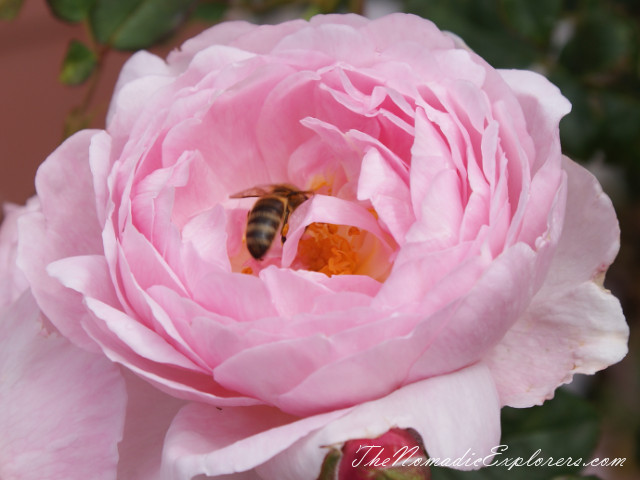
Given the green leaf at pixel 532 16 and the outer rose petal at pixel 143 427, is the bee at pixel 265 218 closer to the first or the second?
the outer rose petal at pixel 143 427

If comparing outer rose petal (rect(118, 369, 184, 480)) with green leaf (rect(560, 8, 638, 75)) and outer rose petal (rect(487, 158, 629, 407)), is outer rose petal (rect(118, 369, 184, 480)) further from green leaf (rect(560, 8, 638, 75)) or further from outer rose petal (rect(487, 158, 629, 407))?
green leaf (rect(560, 8, 638, 75))

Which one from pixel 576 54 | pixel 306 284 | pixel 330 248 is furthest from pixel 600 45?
pixel 306 284

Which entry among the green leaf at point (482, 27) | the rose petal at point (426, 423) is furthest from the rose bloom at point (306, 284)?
the green leaf at point (482, 27)

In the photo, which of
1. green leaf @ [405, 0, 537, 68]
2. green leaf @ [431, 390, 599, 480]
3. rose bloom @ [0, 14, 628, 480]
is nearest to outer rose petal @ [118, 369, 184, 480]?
rose bloom @ [0, 14, 628, 480]

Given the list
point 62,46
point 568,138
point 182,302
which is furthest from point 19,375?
point 62,46

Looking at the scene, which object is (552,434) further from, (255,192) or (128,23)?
(128,23)

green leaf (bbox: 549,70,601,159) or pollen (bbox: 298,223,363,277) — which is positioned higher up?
green leaf (bbox: 549,70,601,159)
